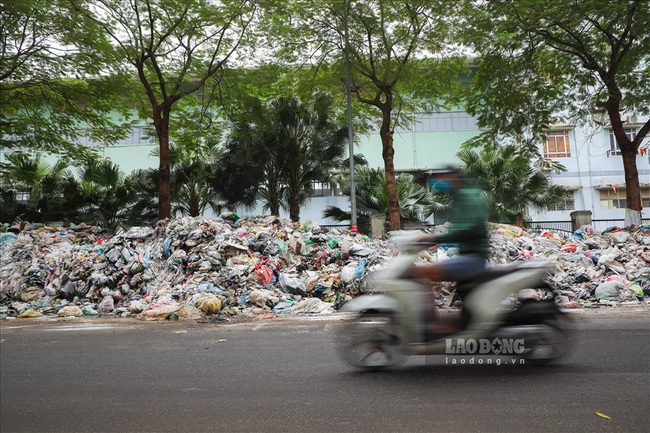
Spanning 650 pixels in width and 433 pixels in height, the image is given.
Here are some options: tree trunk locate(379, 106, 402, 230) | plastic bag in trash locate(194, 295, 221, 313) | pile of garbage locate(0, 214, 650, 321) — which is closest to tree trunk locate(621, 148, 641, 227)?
pile of garbage locate(0, 214, 650, 321)

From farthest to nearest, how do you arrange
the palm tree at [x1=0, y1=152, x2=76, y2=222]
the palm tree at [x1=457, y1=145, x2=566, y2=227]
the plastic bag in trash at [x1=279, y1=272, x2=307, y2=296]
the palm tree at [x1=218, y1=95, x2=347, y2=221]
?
the palm tree at [x1=457, y1=145, x2=566, y2=227], the palm tree at [x1=218, y1=95, x2=347, y2=221], the palm tree at [x1=0, y1=152, x2=76, y2=222], the plastic bag in trash at [x1=279, y1=272, x2=307, y2=296]

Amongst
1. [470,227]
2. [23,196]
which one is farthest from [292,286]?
[23,196]

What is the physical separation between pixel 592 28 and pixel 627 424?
50.6ft

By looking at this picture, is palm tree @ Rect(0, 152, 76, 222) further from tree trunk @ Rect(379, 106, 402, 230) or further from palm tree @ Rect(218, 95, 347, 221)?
tree trunk @ Rect(379, 106, 402, 230)

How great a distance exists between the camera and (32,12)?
1362 centimetres

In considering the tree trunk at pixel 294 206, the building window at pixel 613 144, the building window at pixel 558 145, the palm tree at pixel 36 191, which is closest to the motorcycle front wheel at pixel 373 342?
the tree trunk at pixel 294 206

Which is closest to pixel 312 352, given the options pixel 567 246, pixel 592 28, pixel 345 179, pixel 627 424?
pixel 627 424

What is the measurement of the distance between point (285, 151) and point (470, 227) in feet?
58.4

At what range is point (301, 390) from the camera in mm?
3906

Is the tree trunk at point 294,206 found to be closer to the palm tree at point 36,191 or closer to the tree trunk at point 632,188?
the palm tree at point 36,191

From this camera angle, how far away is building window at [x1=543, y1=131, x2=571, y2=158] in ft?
97.3

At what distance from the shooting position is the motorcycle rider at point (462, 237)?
4.20 m

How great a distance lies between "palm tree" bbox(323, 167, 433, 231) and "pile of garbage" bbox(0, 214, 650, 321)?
31.1ft

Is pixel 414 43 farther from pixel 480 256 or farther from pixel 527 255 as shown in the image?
pixel 480 256
